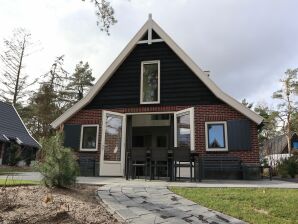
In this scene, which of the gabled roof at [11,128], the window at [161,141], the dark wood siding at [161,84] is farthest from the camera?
the gabled roof at [11,128]

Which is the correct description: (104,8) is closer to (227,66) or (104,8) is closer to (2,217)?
(2,217)

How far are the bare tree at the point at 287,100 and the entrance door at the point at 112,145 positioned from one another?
24.4 m

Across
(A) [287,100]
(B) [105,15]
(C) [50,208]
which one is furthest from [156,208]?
(A) [287,100]

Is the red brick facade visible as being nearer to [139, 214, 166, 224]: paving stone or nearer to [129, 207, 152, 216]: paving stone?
[129, 207, 152, 216]: paving stone

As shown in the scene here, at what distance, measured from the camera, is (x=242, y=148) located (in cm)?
1021

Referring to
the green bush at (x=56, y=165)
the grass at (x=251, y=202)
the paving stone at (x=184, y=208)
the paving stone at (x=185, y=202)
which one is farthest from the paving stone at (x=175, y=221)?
the green bush at (x=56, y=165)

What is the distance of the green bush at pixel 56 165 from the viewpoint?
219 inches

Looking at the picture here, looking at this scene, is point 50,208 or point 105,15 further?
point 105,15

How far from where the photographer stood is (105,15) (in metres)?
7.75

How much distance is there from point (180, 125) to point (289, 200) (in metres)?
5.75

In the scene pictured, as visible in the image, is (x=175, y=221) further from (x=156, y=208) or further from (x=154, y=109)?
(x=154, y=109)

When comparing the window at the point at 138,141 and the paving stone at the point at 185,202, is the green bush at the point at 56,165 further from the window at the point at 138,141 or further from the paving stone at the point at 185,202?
the window at the point at 138,141

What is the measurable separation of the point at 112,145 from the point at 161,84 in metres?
2.91

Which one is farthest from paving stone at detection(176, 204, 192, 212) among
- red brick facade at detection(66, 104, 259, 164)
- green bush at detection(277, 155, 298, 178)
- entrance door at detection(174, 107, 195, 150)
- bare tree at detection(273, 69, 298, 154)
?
bare tree at detection(273, 69, 298, 154)
